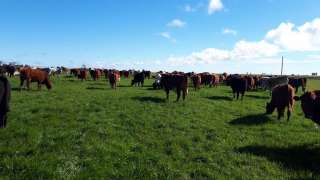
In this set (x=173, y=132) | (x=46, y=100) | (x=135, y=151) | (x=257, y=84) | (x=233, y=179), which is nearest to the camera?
(x=233, y=179)

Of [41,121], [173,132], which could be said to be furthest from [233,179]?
[41,121]

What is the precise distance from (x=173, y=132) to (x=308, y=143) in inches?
179

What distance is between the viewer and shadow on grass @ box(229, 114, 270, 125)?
1742 cm

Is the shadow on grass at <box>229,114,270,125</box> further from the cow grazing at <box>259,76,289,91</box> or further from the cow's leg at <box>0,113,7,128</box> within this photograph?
the cow grazing at <box>259,76,289,91</box>

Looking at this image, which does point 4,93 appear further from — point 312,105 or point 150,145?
point 312,105

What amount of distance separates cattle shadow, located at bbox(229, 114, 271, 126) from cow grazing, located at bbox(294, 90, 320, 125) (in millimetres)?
3155

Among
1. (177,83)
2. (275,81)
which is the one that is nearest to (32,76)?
(177,83)

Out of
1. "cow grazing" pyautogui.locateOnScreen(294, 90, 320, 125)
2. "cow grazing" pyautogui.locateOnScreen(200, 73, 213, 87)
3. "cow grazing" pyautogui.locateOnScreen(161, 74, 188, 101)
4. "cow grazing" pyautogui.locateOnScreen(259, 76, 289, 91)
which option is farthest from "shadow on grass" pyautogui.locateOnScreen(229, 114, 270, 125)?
"cow grazing" pyautogui.locateOnScreen(200, 73, 213, 87)

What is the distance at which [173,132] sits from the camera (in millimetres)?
14359

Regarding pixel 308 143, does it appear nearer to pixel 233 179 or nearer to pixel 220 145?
pixel 220 145

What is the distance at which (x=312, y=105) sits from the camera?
13.8m

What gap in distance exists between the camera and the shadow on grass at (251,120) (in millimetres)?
17416

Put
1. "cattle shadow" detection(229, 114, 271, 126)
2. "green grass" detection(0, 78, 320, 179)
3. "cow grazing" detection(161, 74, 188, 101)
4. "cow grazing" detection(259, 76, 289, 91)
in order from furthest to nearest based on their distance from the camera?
1. "cow grazing" detection(259, 76, 289, 91)
2. "cow grazing" detection(161, 74, 188, 101)
3. "cattle shadow" detection(229, 114, 271, 126)
4. "green grass" detection(0, 78, 320, 179)

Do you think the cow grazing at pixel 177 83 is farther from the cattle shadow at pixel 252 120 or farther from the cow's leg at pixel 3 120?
the cow's leg at pixel 3 120
